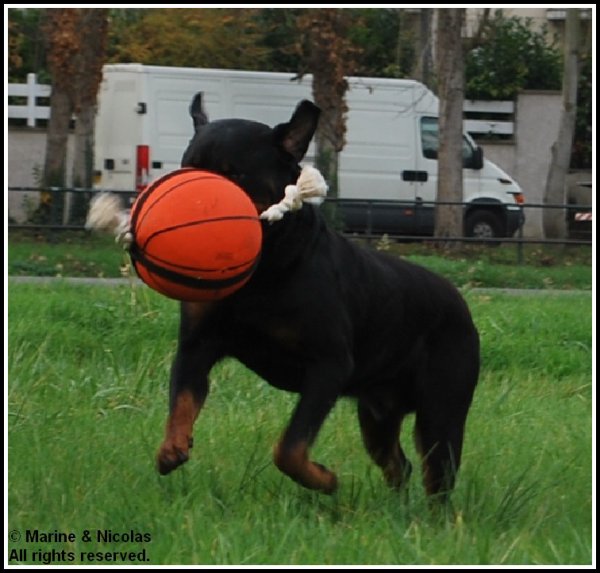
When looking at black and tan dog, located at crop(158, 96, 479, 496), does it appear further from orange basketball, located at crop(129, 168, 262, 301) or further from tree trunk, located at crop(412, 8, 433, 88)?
tree trunk, located at crop(412, 8, 433, 88)

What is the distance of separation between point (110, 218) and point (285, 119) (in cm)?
1843

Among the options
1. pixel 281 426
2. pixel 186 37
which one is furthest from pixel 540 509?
pixel 186 37

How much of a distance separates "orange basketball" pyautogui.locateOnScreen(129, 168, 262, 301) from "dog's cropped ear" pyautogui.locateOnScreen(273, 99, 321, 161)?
443 mm

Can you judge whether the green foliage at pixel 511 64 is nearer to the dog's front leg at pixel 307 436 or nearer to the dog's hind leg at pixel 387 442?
the dog's hind leg at pixel 387 442

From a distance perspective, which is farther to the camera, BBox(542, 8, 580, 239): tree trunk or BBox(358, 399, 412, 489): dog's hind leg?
BBox(542, 8, 580, 239): tree trunk

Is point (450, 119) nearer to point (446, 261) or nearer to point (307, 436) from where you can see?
point (446, 261)

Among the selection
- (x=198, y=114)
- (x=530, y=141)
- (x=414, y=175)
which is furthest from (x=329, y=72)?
(x=198, y=114)

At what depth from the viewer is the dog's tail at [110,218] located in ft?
15.6

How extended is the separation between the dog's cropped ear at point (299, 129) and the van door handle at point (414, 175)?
61.5ft

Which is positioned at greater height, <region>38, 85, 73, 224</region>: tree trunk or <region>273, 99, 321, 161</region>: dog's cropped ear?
<region>273, 99, 321, 161</region>: dog's cropped ear

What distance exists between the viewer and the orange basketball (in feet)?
15.1

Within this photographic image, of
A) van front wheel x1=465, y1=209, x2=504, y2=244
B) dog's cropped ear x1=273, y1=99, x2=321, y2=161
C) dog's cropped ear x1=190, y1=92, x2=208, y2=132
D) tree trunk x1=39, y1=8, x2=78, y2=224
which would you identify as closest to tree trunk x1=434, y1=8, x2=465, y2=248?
van front wheel x1=465, y1=209, x2=504, y2=244

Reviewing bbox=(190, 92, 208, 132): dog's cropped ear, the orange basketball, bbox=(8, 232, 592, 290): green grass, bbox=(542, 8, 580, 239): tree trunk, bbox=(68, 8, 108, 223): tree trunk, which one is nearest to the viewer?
the orange basketball

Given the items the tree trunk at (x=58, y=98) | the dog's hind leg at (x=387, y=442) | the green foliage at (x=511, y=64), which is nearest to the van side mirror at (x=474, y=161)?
the green foliage at (x=511, y=64)
